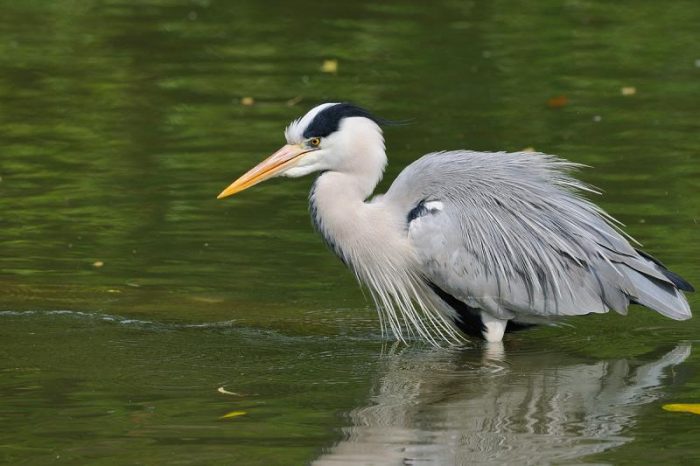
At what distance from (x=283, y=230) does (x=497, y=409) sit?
336cm

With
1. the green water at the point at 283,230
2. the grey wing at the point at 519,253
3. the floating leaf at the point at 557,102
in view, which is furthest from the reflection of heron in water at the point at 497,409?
the floating leaf at the point at 557,102

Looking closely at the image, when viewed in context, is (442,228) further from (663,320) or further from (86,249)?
(86,249)

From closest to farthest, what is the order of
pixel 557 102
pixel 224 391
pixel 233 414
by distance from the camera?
pixel 233 414 → pixel 224 391 → pixel 557 102

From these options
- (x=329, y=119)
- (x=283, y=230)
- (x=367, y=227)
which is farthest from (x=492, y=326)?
(x=283, y=230)

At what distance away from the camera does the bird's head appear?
8.34m

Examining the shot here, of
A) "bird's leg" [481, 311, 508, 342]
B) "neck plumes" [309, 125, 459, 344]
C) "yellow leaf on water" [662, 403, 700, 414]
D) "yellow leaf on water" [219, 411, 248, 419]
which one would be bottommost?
"yellow leaf on water" [219, 411, 248, 419]

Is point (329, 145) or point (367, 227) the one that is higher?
point (329, 145)

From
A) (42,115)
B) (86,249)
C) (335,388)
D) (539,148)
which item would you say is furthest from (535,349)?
(42,115)

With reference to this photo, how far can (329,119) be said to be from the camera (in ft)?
27.3

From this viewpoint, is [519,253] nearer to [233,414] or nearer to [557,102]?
[233,414]

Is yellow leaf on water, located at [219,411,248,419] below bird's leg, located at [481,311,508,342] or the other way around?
below

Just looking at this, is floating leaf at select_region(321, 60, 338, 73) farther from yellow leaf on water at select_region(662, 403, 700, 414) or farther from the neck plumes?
yellow leaf on water at select_region(662, 403, 700, 414)

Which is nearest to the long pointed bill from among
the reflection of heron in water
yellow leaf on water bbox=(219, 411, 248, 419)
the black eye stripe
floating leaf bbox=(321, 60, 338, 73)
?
the black eye stripe

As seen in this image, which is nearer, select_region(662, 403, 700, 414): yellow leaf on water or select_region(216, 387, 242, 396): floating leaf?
select_region(662, 403, 700, 414): yellow leaf on water
